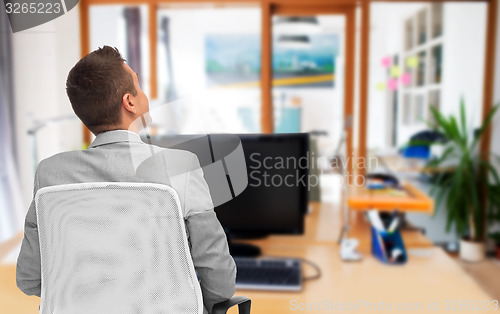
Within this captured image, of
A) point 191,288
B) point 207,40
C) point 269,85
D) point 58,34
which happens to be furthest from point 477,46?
point 191,288

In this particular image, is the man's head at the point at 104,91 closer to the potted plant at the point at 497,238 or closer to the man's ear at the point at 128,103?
the man's ear at the point at 128,103

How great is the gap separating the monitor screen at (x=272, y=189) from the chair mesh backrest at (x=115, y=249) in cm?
58

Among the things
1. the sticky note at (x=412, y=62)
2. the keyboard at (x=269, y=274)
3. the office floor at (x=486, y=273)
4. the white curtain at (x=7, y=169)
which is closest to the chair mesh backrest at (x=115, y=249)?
the keyboard at (x=269, y=274)

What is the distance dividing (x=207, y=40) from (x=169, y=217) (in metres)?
2.84

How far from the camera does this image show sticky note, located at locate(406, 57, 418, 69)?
346 cm

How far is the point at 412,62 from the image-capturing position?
3475 mm

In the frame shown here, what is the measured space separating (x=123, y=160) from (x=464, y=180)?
118 inches

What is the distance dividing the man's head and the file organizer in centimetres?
99

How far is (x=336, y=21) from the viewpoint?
3277 mm

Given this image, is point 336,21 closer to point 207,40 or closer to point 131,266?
point 207,40

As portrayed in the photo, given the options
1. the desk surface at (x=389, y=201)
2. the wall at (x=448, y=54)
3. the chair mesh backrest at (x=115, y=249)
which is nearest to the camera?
the chair mesh backrest at (x=115, y=249)

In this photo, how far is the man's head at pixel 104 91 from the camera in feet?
2.40

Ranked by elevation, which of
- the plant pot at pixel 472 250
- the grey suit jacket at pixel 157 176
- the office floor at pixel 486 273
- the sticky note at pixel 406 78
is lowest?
the office floor at pixel 486 273

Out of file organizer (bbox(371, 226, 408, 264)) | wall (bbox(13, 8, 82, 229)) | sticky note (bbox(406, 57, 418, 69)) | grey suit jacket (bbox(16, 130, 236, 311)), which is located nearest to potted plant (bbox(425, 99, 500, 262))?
sticky note (bbox(406, 57, 418, 69))
